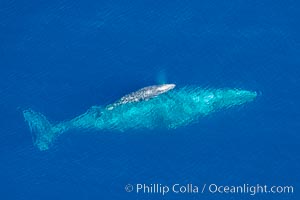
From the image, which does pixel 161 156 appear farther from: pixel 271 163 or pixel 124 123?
pixel 271 163

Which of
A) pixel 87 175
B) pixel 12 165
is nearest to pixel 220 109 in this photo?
pixel 87 175

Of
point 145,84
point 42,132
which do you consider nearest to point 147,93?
point 145,84

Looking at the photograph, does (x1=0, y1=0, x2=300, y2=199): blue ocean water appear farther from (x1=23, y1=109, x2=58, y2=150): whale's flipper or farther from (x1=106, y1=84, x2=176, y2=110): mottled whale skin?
(x1=106, y1=84, x2=176, y2=110): mottled whale skin

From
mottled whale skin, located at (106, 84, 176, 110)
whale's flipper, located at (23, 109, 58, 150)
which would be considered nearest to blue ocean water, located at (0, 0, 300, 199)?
whale's flipper, located at (23, 109, 58, 150)

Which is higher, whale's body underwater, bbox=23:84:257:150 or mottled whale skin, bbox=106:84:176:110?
mottled whale skin, bbox=106:84:176:110

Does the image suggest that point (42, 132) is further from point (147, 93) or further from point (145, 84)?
point (145, 84)

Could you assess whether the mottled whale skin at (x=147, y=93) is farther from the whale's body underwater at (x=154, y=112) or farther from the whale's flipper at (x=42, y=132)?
the whale's flipper at (x=42, y=132)

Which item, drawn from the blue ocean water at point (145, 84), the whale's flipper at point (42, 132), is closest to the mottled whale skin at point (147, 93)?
the blue ocean water at point (145, 84)
